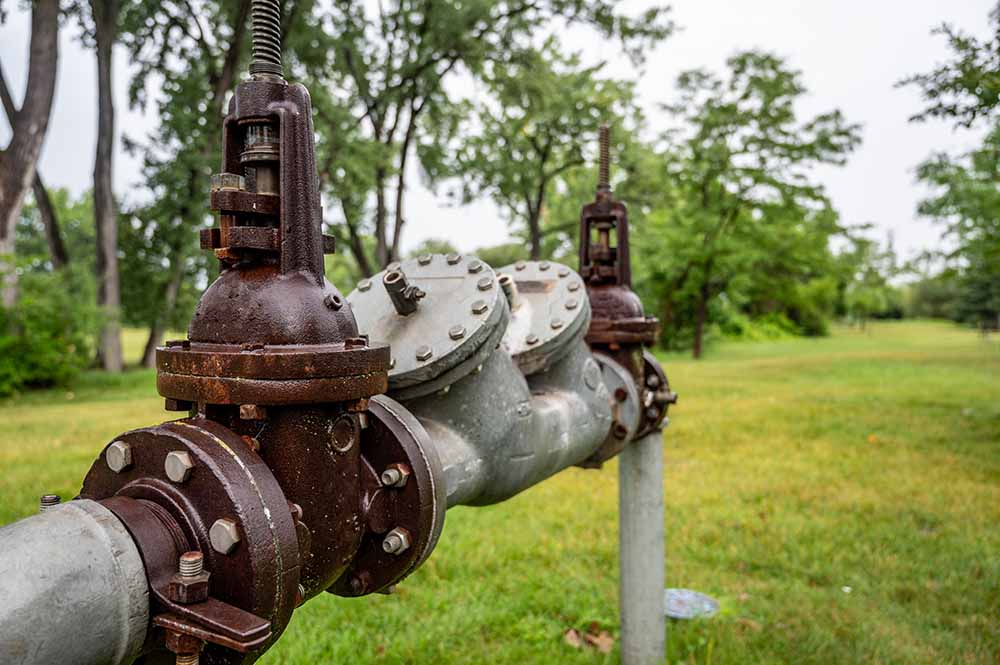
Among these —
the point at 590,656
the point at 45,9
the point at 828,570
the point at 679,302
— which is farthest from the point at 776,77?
the point at 590,656

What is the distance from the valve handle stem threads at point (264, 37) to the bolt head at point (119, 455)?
0.50 m

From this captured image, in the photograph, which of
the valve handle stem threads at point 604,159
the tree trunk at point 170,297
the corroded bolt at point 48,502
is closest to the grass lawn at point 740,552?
the valve handle stem threads at point 604,159

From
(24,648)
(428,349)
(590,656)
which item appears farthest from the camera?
(590,656)

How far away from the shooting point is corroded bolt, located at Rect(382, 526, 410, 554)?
1.10 metres

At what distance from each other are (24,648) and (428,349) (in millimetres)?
734

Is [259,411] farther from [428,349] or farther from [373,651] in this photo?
[373,651]

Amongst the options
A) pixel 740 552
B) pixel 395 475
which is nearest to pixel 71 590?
pixel 395 475

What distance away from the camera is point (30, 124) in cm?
1083

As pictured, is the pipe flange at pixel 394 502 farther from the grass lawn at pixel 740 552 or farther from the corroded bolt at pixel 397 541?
the grass lawn at pixel 740 552

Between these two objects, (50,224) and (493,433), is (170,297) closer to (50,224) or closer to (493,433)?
(50,224)

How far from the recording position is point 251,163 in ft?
3.21

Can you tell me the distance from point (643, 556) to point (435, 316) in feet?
5.29

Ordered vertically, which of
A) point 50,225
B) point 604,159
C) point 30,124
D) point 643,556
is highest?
point 30,124

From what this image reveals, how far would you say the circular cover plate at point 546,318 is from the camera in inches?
69.8
